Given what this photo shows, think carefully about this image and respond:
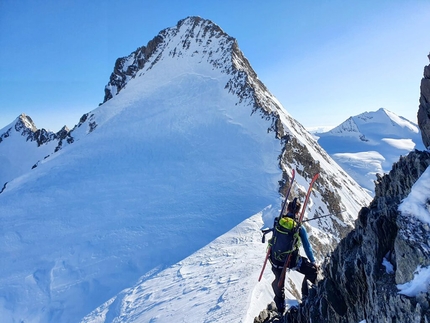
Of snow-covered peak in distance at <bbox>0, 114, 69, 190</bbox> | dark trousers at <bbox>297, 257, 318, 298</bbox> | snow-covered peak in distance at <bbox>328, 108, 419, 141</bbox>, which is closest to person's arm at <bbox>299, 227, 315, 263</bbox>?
dark trousers at <bbox>297, 257, 318, 298</bbox>

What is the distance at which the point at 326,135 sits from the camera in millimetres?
136000

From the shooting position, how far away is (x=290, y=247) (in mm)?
7559

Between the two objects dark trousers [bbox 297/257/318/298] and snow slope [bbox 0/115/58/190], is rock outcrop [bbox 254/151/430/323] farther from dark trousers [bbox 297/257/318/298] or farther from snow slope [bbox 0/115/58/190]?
snow slope [bbox 0/115/58/190]

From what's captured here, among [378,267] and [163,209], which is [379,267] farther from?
[163,209]

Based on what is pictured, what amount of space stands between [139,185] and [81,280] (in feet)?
34.5

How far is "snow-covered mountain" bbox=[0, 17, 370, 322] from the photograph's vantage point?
14.5m

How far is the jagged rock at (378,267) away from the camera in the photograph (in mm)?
4916

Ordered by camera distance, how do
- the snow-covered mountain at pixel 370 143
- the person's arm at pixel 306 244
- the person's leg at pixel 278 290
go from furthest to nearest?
→ the snow-covered mountain at pixel 370 143
the person's leg at pixel 278 290
the person's arm at pixel 306 244

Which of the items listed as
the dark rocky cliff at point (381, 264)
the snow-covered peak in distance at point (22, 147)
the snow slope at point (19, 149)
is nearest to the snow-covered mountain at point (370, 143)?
the dark rocky cliff at point (381, 264)

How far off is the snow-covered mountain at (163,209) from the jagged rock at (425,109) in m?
7.20

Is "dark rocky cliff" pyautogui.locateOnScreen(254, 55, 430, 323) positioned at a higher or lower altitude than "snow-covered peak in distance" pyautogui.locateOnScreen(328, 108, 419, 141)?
lower

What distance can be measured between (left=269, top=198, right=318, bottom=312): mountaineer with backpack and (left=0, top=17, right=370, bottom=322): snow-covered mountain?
294 centimetres

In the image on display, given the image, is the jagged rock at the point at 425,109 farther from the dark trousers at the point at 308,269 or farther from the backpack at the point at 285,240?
the dark trousers at the point at 308,269

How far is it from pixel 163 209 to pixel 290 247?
16187 mm
